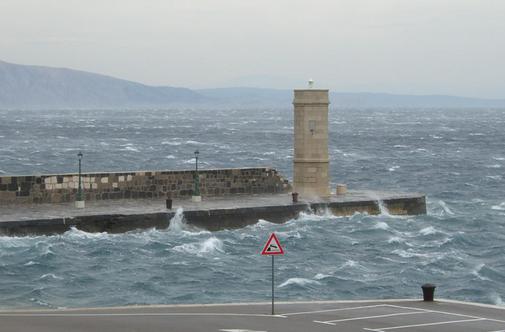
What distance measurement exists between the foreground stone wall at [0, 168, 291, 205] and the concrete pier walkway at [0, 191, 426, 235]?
0.50m

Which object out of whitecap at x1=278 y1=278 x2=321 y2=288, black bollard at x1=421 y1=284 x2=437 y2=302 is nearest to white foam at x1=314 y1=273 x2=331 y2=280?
whitecap at x1=278 y1=278 x2=321 y2=288

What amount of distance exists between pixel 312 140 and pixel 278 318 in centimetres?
2291

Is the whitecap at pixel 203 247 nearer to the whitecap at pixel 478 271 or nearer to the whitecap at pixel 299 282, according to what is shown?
the whitecap at pixel 299 282

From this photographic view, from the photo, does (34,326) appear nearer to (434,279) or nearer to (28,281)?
(28,281)

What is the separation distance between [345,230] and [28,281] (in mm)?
13610

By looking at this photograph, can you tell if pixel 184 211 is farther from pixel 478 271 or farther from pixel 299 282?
pixel 478 271

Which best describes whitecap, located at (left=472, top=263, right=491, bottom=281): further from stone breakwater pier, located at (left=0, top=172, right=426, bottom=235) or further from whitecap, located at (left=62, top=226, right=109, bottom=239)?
whitecap, located at (left=62, top=226, right=109, bottom=239)

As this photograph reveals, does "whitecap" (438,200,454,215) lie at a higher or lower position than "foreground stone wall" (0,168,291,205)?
lower

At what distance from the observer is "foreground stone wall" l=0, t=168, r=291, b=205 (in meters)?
39.4

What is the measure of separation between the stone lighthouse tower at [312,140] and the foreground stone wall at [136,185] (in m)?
1.75

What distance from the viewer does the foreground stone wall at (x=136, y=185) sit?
3938 centimetres

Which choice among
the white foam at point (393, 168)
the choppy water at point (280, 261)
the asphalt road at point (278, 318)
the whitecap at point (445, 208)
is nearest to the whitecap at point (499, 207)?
the choppy water at point (280, 261)

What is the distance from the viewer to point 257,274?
32.6 meters

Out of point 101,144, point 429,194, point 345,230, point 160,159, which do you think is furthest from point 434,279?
point 101,144
